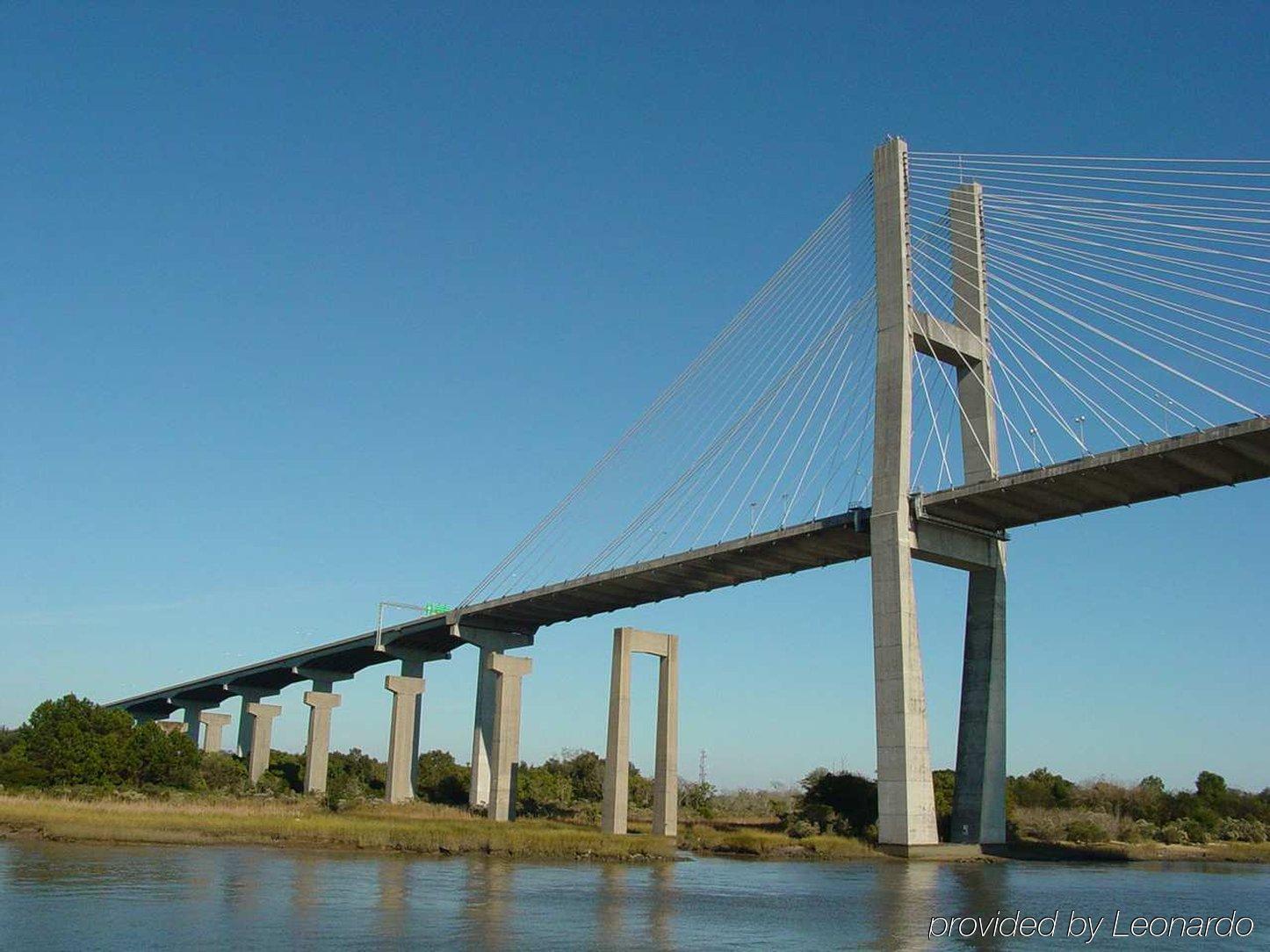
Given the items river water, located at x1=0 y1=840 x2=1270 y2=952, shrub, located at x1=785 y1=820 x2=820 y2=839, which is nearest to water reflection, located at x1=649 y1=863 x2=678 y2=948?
river water, located at x1=0 y1=840 x2=1270 y2=952

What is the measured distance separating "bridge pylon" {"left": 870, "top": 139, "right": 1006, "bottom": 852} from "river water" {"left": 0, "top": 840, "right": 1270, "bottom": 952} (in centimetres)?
526

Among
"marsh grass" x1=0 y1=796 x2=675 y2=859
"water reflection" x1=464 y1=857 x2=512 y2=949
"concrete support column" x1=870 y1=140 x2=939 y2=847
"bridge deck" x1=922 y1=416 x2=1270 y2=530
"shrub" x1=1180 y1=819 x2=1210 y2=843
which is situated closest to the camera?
"water reflection" x1=464 y1=857 x2=512 y2=949

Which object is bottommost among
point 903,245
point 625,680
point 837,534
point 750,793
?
point 750,793

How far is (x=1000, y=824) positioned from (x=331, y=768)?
211ft

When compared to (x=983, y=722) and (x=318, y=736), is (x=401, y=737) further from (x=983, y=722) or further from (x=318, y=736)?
(x=983, y=722)

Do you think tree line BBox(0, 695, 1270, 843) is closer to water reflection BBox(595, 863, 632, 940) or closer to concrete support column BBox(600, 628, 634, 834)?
concrete support column BBox(600, 628, 634, 834)

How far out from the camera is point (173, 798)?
51281 mm

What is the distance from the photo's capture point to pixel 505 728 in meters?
66.9

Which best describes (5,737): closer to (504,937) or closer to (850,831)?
(850,831)

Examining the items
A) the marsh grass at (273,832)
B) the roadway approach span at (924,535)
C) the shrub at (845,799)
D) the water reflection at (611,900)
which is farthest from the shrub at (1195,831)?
the water reflection at (611,900)

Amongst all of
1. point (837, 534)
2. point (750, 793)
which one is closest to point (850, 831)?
point (837, 534)

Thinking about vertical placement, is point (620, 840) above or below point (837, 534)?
below

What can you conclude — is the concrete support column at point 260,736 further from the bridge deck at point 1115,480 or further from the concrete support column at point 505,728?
the bridge deck at point 1115,480

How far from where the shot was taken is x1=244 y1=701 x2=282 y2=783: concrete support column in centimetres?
9062
